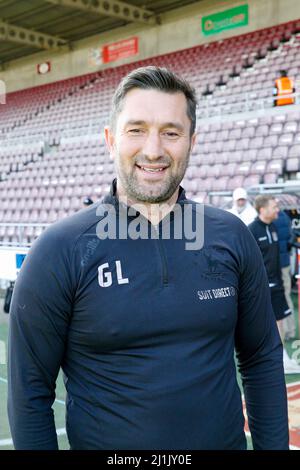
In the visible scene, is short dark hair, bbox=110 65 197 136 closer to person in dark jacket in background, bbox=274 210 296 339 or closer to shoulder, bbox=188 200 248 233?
shoulder, bbox=188 200 248 233

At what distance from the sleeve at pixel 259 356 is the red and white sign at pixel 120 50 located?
1997 centimetres

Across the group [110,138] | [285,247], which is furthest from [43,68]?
[110,138]

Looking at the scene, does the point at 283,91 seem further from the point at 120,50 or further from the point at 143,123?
the point at 120,50

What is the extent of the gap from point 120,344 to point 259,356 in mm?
441

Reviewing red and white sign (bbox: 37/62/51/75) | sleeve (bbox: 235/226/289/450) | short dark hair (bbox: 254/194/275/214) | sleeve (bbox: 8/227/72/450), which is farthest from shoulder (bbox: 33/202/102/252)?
red and white sign (bbox: 37/62/51/75)

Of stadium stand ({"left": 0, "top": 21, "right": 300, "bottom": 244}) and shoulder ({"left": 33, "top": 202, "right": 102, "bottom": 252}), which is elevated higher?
stadium stand ({"left": 0, "top": 21, "right": 300, "bottom": 244})

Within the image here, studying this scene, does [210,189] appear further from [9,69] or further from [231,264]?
[9,69]

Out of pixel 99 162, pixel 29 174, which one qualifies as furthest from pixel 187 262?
pixel 29 174

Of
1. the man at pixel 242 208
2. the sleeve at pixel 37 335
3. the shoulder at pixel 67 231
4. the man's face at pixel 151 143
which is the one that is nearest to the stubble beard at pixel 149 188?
the man's face at pixel 151 143

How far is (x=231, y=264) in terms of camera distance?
4.60 feet

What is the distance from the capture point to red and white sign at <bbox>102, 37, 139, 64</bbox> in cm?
2033

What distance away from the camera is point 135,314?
49.2 inches

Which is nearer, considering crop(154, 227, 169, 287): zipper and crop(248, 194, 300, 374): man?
crop(154, 227, 169, 287): zipper

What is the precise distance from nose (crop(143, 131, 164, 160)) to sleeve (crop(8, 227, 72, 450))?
29 cm
